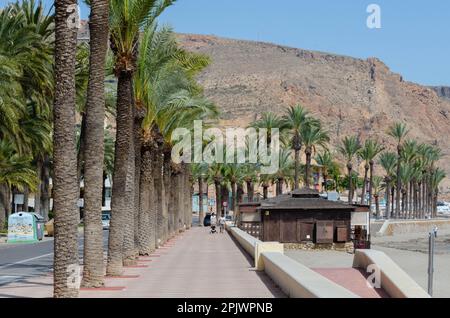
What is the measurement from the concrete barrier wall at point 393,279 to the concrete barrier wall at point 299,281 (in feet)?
4.99

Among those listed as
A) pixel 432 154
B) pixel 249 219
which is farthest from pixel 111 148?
pixel 432 154

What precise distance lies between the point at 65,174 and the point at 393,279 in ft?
21.9

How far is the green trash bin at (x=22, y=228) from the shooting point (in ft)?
167

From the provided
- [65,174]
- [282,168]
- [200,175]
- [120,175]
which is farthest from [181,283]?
[282,168]

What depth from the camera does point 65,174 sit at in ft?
53.4

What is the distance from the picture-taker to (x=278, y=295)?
18.8m

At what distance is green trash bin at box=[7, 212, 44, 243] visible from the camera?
50.8m

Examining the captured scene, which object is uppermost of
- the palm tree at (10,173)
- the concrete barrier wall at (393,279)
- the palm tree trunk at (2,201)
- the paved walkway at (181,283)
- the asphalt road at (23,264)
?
the palm tree at (10,173)

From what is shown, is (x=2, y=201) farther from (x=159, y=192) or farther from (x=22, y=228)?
(x=159, y=192)

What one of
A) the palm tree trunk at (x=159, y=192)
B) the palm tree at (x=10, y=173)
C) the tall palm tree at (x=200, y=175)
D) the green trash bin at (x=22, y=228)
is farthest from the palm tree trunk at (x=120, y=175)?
the tall palm tree at (x=200, y=175)

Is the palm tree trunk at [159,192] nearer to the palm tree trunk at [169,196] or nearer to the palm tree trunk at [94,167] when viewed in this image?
the palm tree trunk at [169,196]

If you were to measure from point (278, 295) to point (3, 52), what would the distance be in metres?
31.4

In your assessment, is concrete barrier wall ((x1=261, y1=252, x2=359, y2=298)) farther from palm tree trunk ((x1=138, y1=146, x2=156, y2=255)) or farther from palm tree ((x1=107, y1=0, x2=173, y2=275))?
palm tree trunk ((x1=138, y1=146, x2=156, y2=255))

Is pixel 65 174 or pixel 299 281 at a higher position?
pixel 65 174
